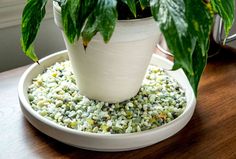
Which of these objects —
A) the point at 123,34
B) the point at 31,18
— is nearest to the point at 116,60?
the point at 123,34

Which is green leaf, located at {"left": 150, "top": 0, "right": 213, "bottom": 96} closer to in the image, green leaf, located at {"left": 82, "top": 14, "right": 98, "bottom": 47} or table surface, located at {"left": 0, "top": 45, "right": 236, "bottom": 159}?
green leaf, located at {"left": 82, "top": 14, "right": 98, "bottom": 47}

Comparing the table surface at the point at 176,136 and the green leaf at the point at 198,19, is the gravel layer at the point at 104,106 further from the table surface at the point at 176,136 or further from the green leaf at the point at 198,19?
the green leaf at the point at 198,19

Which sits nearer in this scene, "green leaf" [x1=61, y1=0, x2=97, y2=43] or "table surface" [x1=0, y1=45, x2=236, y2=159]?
"green leaf" [x1=61, y1=0, x2=97, y2=43]

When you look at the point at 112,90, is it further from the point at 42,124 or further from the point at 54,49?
the point at 54,49

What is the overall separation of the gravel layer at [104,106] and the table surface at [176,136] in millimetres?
39

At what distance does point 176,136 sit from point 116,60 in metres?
0.18

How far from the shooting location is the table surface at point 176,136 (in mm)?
669

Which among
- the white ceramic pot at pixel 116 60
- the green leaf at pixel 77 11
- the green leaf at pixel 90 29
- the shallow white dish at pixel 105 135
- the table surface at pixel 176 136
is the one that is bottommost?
the table surface at pixel 176 136

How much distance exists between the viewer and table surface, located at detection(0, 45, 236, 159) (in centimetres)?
67

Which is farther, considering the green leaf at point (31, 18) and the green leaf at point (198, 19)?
the green leaf at point (31, 18)

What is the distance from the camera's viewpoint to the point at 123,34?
0.64 meters

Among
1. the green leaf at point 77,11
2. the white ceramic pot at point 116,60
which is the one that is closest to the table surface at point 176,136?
the white ceramic pot at point 116,60

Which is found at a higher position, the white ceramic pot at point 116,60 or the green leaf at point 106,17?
the green leaf at point 106,17

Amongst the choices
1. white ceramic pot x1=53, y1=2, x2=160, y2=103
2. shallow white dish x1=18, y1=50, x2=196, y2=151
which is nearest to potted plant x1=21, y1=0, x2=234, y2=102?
white ceramic pot x1=53, y1=2, x2=160, y2=103
